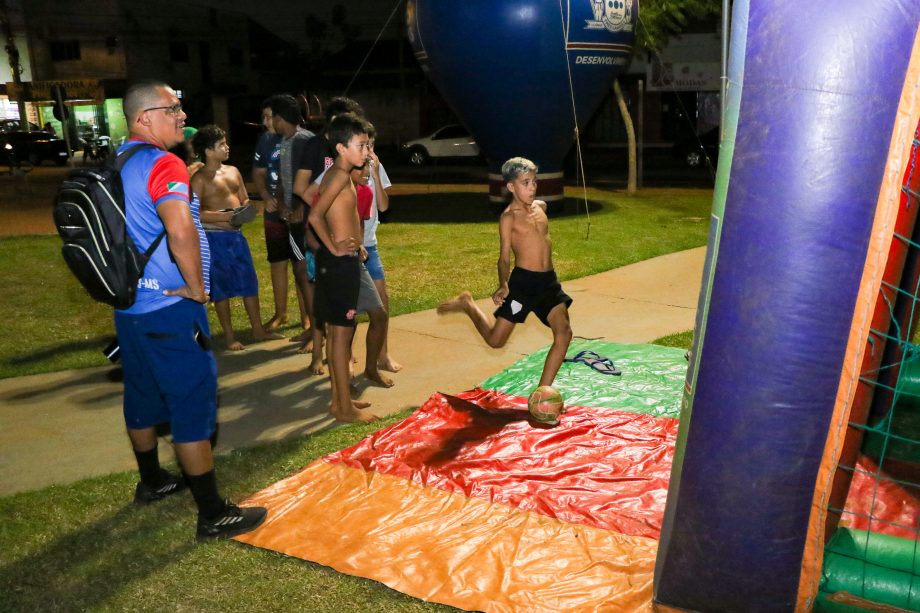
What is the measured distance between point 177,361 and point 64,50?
53491 mm

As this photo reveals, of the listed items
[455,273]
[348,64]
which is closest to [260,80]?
[348,64]

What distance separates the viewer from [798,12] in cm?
310

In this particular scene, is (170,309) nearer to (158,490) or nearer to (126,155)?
(126,155)

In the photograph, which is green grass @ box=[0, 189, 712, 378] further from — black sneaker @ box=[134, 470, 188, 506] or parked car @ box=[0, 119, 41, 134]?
parked car @ box=[0, 119, 41, 134]

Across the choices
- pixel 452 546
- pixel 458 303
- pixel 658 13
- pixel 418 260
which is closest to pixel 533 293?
pixel 458 303

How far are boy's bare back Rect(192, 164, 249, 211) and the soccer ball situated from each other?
3098 millimetres

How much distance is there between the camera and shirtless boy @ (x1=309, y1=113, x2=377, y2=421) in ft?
17.7

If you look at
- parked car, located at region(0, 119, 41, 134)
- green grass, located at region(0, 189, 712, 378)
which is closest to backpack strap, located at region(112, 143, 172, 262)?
green grass, located at region(0, 189, 712, 378)

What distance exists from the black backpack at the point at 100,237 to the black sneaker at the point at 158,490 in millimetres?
1247

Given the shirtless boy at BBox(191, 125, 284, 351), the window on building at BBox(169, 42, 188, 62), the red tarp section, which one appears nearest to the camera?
the red tarp section

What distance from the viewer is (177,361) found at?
160 inches

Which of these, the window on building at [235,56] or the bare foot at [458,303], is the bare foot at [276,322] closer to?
the bare foot at [458,303]

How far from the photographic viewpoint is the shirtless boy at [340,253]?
541 cm

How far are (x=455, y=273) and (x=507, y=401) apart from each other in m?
4.61
